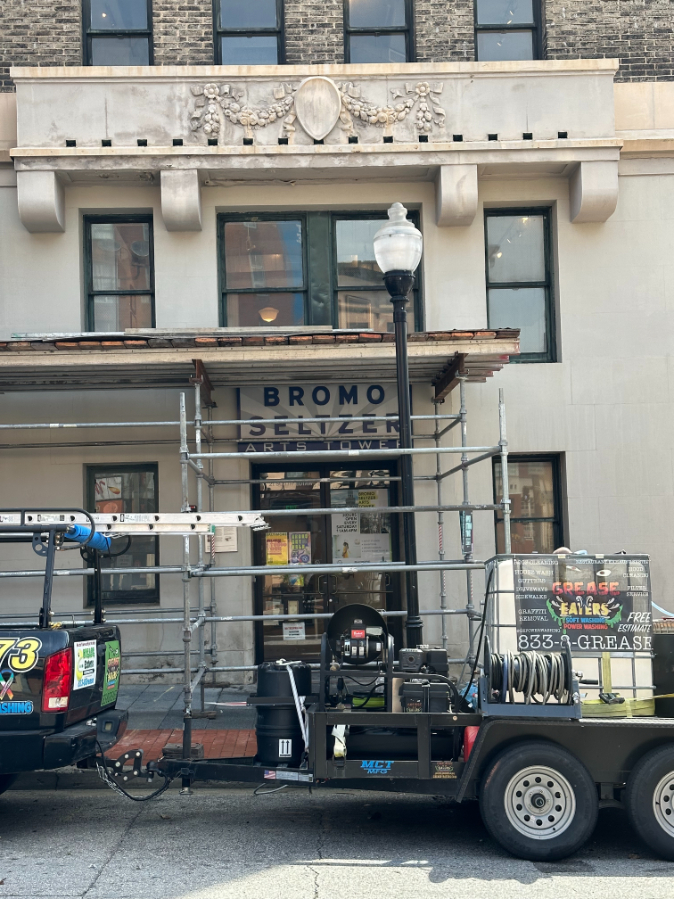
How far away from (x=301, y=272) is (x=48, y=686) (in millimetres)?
7127

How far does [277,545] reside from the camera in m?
11.5

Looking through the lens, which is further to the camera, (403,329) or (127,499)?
(127,499)

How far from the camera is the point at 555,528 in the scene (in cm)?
1151

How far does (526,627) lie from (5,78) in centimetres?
976

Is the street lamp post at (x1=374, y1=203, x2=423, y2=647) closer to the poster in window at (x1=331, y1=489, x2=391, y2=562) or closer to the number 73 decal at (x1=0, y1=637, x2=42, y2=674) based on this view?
the number 73 decal at (x1=0, y1=637, x2=42, y2=674)

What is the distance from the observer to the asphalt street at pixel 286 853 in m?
5.11

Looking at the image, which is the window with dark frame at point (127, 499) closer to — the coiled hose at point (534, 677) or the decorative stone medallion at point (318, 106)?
the decorative stone medallion at point (318, 106)

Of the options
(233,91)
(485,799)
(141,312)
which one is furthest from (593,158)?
(485,799)

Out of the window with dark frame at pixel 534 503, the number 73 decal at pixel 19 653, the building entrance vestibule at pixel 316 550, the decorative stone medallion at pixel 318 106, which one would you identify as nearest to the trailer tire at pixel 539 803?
the number 73 decal at pixel 19 653

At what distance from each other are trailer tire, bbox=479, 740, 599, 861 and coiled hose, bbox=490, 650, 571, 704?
1.12 ft

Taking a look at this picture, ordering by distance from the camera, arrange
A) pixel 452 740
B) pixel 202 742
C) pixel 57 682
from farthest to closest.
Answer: pixel 202 742
pixel 452 740
pixel 57 682

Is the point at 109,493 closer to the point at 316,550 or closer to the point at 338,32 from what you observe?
the point at 316,550

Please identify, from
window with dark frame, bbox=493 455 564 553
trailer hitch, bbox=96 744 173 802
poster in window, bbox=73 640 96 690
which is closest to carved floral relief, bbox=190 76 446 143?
window with dark frame, bbox=493 455 564 553

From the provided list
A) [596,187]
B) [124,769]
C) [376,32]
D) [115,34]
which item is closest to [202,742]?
[124,769]
